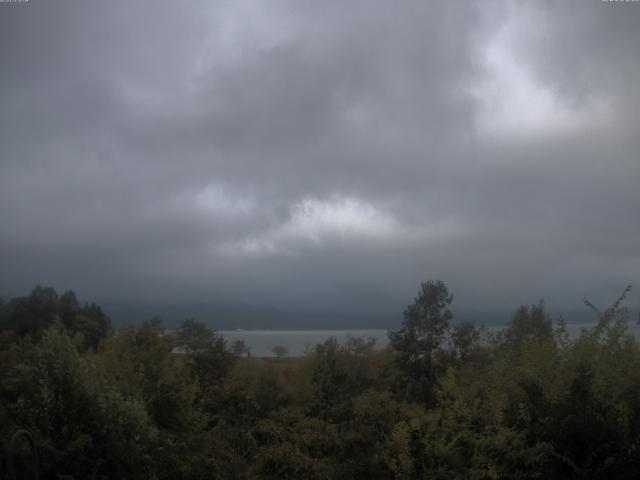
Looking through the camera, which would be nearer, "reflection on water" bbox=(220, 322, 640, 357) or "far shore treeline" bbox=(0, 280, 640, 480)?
"far shore treeline" bbox=(0, 280, 640, 480)

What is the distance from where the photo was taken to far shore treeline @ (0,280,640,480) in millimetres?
10094

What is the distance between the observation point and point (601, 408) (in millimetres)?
10242

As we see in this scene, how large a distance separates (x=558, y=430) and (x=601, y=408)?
2.70 feet

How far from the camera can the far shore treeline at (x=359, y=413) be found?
1009cm

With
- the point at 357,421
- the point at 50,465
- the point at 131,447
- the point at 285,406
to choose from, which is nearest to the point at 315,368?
the point at 285,406

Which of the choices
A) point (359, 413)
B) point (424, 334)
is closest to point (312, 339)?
point (424, 334)

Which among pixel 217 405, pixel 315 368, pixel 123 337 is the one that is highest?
pixel 123 337

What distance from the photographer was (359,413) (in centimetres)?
1484

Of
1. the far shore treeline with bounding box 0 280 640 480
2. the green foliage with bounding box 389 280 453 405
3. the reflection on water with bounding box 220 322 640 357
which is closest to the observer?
the far shore treeline with bounding box 0 280 640 480

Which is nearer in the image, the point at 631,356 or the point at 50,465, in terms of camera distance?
the point at 50,465

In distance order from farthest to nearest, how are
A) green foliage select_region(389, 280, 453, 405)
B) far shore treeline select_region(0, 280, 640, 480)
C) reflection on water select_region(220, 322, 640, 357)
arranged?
green foliage select_region(389, 280, 453, 405) < reflection on water select_region(220, 322, 640, 357) < far shore treeline select_region(0, 280, 640, 480)

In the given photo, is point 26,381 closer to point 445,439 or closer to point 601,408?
point 445,439

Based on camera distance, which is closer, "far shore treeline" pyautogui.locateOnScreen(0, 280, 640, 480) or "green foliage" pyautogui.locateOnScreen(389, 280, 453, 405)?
"far shore treeline" pyautogui.locateOnScreen(0, 280, 640, 480)

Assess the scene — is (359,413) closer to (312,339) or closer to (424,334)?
(424,334)
